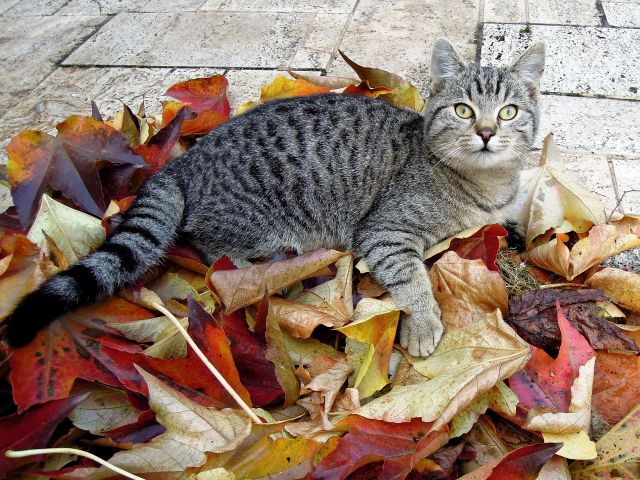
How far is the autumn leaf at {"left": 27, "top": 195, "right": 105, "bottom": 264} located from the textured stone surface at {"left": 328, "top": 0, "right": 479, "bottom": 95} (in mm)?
1790

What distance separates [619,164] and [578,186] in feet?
1.38

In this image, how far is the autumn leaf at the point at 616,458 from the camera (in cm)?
149

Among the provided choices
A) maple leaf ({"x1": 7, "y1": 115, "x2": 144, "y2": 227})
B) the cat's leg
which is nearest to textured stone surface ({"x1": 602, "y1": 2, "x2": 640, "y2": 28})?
the cat's leg

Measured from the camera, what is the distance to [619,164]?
2582mm

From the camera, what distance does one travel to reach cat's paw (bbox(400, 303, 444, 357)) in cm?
180

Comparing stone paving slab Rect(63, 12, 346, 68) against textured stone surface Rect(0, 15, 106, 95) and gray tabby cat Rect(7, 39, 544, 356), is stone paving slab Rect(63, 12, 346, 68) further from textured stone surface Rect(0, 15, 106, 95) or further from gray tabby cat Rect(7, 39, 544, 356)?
gray tabby cat Rect(7, 39, 544, 356)

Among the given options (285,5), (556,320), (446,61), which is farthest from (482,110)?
(285,5)

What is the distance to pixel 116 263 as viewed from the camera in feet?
6.09

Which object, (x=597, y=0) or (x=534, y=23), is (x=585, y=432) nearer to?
(x=534, y=23)

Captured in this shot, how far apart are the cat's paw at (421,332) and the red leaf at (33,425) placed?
94cm

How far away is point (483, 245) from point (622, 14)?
101 inches

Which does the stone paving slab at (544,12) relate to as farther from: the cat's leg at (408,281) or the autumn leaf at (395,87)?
the cat's leg at (408,281)

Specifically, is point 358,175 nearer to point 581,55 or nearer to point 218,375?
point 218,375

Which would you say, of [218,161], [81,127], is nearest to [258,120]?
[218,161]
